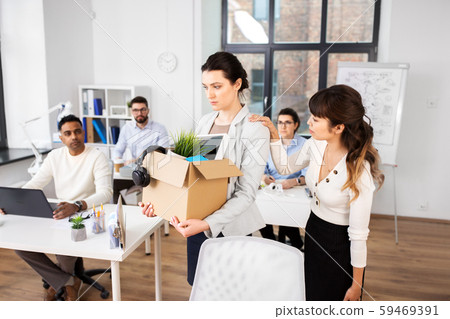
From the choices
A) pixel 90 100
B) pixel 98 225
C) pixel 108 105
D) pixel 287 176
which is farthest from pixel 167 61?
pixel 98 225

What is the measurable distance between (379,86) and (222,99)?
103 inches

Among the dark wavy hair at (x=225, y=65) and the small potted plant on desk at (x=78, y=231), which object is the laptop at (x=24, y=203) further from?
the dark wavy hair at (x=225, y=65)

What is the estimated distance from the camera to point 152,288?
2.50 meters

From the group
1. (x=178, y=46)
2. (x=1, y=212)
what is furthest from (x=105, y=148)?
(x=1, y=212)

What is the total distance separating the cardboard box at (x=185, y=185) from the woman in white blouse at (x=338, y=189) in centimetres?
29

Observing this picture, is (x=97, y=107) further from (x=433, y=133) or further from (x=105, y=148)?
(x=433, y=133)

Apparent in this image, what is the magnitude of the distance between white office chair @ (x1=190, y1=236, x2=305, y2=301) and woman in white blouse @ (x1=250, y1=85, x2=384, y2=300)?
32cm

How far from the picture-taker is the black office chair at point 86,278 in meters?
2.30

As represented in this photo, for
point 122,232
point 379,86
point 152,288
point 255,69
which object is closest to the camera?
point 122,232

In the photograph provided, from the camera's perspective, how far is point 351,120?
54.7 inches

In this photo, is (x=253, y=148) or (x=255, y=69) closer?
(x=253, y=148)

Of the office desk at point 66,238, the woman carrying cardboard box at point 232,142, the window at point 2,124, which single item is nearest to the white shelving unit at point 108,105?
the window at point 2,124

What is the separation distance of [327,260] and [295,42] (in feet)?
10.7

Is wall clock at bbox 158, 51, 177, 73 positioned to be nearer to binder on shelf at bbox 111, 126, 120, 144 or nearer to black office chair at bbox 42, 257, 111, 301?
binder on shelf at bbox 111, 126, 120, 144
